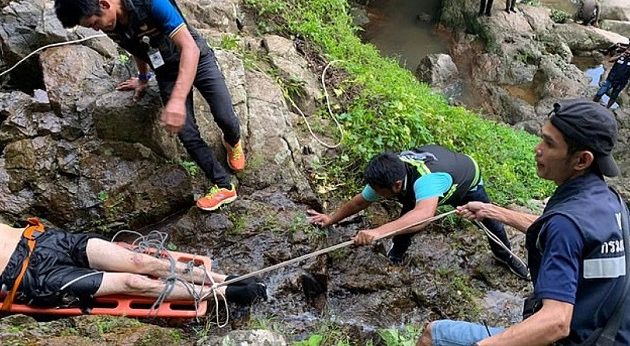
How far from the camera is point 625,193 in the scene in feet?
25.5

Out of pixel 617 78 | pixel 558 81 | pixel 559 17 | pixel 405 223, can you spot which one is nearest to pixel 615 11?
pixel 559 17

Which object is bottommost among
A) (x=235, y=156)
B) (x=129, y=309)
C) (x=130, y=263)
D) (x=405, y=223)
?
(x=129, y=309)

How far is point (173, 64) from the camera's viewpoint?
4.11 metres

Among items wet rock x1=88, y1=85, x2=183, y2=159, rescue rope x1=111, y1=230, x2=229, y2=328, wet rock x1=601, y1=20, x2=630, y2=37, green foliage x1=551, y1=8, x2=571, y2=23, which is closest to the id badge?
wet rock x1=88, y1=85, x2=183, y2=159

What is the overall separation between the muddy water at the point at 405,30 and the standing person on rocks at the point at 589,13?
4184 millimetres

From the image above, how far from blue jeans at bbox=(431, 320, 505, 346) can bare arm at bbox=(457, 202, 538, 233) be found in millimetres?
600

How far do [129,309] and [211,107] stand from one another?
1641mm

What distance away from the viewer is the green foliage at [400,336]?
11.9 ft

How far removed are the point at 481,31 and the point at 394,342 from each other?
38.6 ft

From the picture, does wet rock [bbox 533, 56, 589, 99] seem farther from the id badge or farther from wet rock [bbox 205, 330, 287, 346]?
wet rock [bbox 205, 330, 287, 346]

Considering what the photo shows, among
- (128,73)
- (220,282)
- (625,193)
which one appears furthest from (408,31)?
(220,282)

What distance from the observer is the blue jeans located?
269 cm

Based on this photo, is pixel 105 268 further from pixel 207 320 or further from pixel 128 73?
pixel 128 73

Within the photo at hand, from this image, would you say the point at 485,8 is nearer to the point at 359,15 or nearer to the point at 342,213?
the point at 359,15
